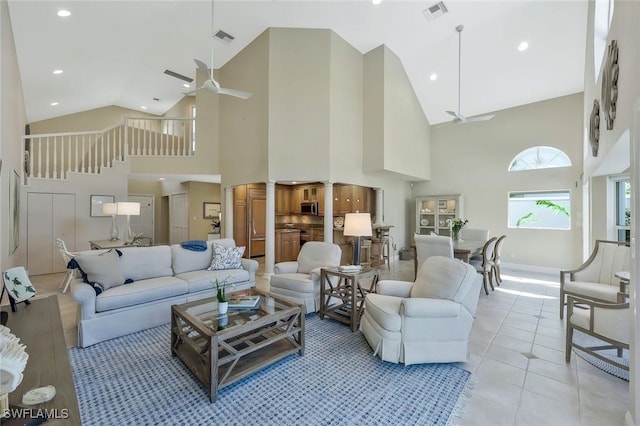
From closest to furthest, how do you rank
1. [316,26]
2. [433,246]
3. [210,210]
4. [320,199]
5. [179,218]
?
[433,246], [316,26], [320,199], [210,210], [179,218]

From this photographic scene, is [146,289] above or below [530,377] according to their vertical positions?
above

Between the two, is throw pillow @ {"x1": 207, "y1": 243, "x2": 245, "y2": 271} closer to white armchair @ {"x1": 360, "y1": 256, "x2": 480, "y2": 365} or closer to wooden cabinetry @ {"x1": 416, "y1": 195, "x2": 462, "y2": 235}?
white armchair @ {"x1": 360, "y1": 256, "x2": 480, "y2": 365}

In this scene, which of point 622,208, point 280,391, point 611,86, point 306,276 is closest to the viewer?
point 280,391

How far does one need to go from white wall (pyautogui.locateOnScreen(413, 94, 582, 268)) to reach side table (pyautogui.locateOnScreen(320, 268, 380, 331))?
16.9ft

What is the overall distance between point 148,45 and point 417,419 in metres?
7.67

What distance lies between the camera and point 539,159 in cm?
675

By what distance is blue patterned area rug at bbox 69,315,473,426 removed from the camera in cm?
191

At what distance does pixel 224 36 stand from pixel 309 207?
4489 mm

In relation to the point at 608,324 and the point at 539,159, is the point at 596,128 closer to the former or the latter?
the point at 608,324

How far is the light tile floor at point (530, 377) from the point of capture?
1.96 metres

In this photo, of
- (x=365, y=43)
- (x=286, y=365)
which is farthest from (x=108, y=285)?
(x=365, y=43)

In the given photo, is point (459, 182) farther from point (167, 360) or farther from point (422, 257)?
point (167, 360)

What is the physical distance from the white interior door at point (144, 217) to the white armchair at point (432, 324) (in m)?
9.41

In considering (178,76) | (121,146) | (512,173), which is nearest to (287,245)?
(121,146)
